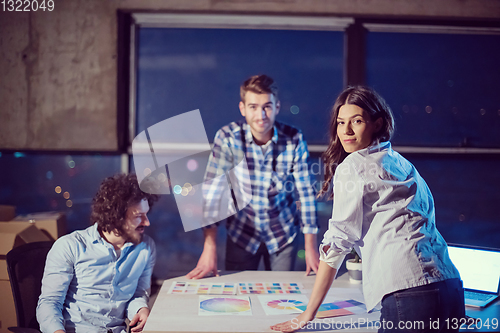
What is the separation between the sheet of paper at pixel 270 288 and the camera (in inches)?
68.4

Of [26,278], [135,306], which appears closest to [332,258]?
[135,306]

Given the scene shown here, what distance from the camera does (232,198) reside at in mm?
2256

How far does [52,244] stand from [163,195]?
110cm

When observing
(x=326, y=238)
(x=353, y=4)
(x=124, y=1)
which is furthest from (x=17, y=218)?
(x=353, y=4)

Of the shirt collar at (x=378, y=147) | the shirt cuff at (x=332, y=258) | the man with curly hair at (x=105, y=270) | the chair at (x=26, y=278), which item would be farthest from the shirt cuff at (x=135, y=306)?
the shirt collar at (x=378, y=147)

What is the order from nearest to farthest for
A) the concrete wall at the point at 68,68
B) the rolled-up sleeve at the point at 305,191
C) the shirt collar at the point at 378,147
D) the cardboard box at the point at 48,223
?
the shirt collar at the point at 378,147, the rolled-up sleeve at the point at 305,191, the cardboard box at the point at 48,223, the concrete wall at the point at 68,68

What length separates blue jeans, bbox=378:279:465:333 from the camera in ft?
3.63

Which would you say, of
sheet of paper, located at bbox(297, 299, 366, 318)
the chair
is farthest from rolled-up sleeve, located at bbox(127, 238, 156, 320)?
sheet of paper, located at bbox(297, 299, 366, 318)

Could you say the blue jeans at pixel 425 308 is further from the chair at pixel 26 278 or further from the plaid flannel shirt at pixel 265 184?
the chair at pixel 26 278

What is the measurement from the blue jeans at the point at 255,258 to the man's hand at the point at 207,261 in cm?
22

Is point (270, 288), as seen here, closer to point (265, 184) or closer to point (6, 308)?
point (265, 184)

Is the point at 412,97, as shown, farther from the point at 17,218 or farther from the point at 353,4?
the point at 17,218

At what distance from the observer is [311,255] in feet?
6.61

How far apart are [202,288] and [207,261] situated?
206 millimetres
